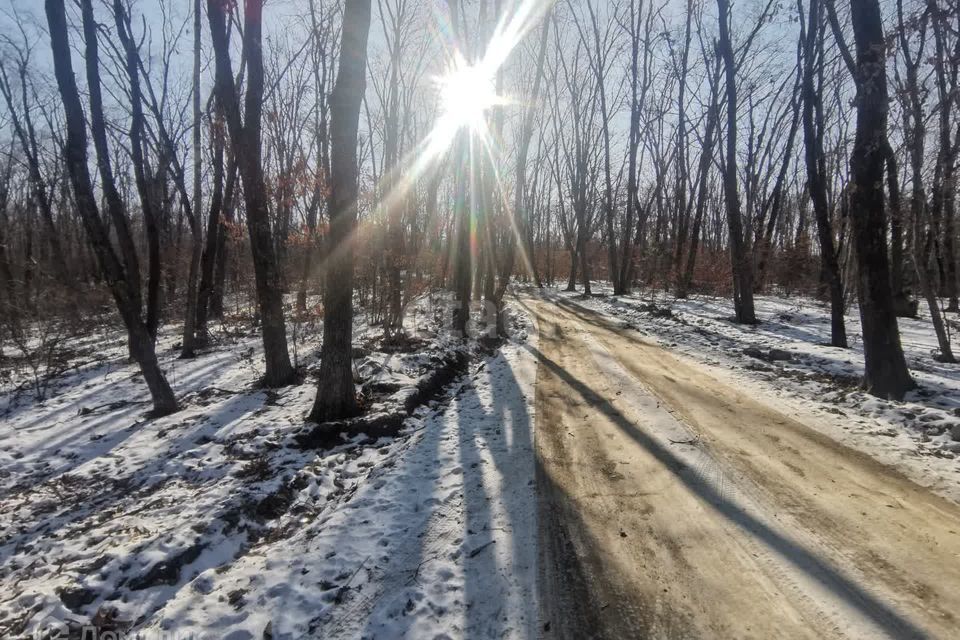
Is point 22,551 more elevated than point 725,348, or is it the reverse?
point 725,348

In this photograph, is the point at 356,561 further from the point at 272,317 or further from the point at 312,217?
the point at 312,217

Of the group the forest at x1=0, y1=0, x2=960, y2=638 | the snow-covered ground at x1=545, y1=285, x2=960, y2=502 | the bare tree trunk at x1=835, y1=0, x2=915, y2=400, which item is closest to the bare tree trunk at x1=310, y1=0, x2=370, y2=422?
the forest at x1=0, y1=0, x2=960, y2=638

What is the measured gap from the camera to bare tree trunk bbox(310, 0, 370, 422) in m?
5.09

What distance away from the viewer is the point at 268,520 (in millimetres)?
3830

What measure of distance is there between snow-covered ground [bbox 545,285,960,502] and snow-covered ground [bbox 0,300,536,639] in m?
3.57

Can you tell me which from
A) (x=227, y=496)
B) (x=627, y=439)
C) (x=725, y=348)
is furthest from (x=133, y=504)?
(x=725, y=348)

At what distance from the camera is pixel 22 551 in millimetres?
3688

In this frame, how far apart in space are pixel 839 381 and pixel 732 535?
5.07m

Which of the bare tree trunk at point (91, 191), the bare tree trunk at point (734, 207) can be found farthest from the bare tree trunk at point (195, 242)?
the bare tree trunk at point (734, 207)

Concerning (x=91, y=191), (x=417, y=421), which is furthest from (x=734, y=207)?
(x=91, y=191)

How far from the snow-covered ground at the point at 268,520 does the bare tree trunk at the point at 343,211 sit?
0.63 metres

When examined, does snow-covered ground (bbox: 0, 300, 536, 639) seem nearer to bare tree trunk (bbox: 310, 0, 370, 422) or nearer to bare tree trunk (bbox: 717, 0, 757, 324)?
bare tree trunk (bbox: 310, 0, 370, 422)

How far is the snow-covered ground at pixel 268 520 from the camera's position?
105 inches

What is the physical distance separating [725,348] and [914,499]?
247 inches
